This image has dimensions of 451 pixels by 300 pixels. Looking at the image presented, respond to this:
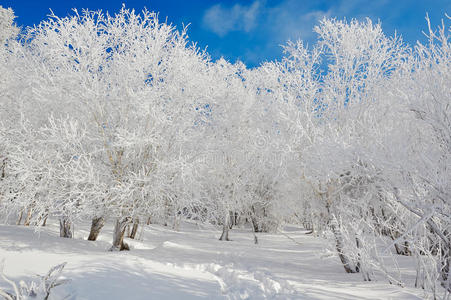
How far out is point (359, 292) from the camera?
5.32m

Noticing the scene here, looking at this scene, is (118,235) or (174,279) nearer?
(174,279)

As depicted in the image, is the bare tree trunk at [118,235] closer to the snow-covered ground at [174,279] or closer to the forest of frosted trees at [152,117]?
the forest of frosted trees at [152,117]

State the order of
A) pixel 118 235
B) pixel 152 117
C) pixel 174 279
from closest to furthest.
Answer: pixel 174 279 → pixel 152 117 → pixel 118 235

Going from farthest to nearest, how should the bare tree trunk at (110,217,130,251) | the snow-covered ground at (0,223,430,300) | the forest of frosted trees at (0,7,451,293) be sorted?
the bare tree trunk at (110,217,130,251), the forest of frosted trees at (0,7,451,293), the snow-covered ground at (0,223,430,300)

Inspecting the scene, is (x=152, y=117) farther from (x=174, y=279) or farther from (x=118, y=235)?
(x=174, y=279)

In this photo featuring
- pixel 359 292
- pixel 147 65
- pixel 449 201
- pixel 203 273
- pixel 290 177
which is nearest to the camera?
pixel 449 201

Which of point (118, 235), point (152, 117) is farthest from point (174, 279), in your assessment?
point (152, 117)

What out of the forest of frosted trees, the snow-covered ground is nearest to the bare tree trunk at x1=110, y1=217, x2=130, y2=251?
the forest of frosted trees

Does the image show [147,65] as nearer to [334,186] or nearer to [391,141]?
[334,186]

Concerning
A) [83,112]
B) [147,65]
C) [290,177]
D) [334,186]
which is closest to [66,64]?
[83,112]

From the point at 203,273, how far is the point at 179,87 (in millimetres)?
5432

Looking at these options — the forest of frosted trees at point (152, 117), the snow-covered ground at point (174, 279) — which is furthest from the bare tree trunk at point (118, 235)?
the snow-covered ground at point (174, 279)

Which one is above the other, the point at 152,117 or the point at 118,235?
the point at 152,117

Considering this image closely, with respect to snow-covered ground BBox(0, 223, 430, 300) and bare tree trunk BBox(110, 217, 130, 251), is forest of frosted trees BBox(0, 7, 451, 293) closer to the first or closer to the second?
bare tree trunk BBox(110, 217, 130, 251)
